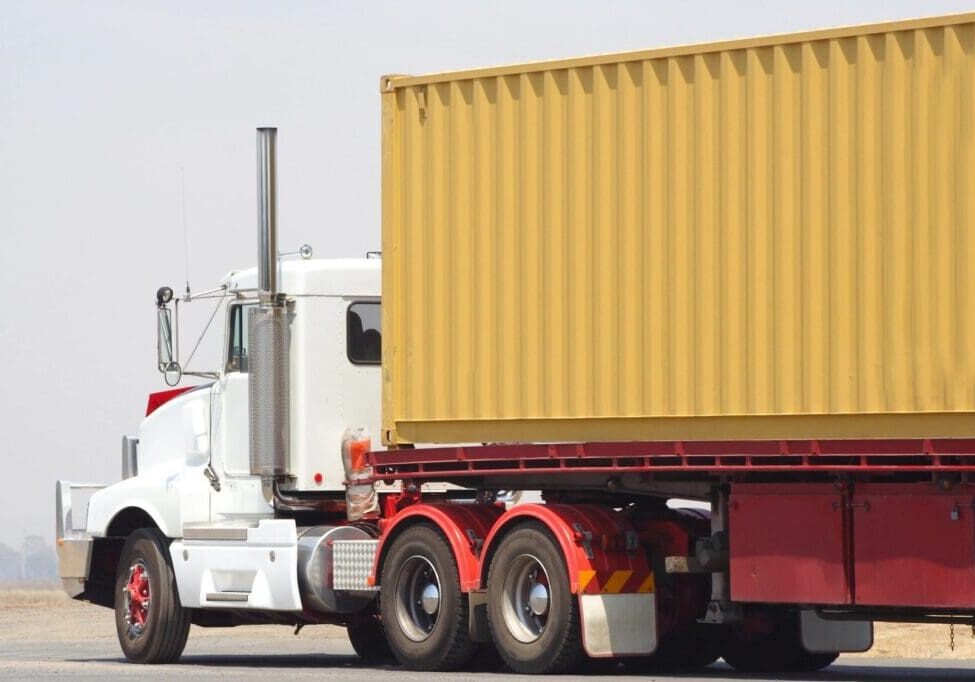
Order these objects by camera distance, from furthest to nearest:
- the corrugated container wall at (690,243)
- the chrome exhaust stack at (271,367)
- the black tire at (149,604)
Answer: the black tire at (149,604) < the chrome exhaust stack at (271,367) < the corrugated container wall at (690,243)

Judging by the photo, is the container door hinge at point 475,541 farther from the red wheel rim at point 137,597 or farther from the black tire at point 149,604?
the red wheel rim at point 137,597

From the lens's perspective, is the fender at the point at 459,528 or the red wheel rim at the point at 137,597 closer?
the fender at the point at 459,528

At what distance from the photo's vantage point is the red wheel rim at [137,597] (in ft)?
61.8

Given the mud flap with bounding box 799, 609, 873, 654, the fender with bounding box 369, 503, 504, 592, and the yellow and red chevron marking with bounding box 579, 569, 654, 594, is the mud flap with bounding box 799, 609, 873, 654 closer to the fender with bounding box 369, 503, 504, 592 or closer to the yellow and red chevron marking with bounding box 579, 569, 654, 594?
the yellow and red chevron marking with bounding box 579, 569, 654, 594

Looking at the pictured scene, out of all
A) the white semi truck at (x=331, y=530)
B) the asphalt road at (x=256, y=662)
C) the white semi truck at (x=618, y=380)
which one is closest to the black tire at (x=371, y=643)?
the white semi truck at (x=331, y=530)

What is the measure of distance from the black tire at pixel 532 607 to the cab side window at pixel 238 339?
3579 millimetres

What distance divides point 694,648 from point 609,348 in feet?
9.63

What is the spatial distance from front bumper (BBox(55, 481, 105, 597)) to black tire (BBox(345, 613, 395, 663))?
8.01ft

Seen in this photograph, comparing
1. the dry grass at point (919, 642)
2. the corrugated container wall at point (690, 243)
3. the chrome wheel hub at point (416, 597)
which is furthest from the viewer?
the dry grass at point (919, 642)

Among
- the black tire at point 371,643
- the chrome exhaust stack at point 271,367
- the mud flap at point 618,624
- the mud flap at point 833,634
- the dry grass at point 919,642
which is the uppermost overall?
the chrome exhaust stack at point 271,367

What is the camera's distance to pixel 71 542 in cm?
1980

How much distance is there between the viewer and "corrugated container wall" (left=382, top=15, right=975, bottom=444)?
14.0m

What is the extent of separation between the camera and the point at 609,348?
51.1ft

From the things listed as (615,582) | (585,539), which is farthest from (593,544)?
(615,582)
